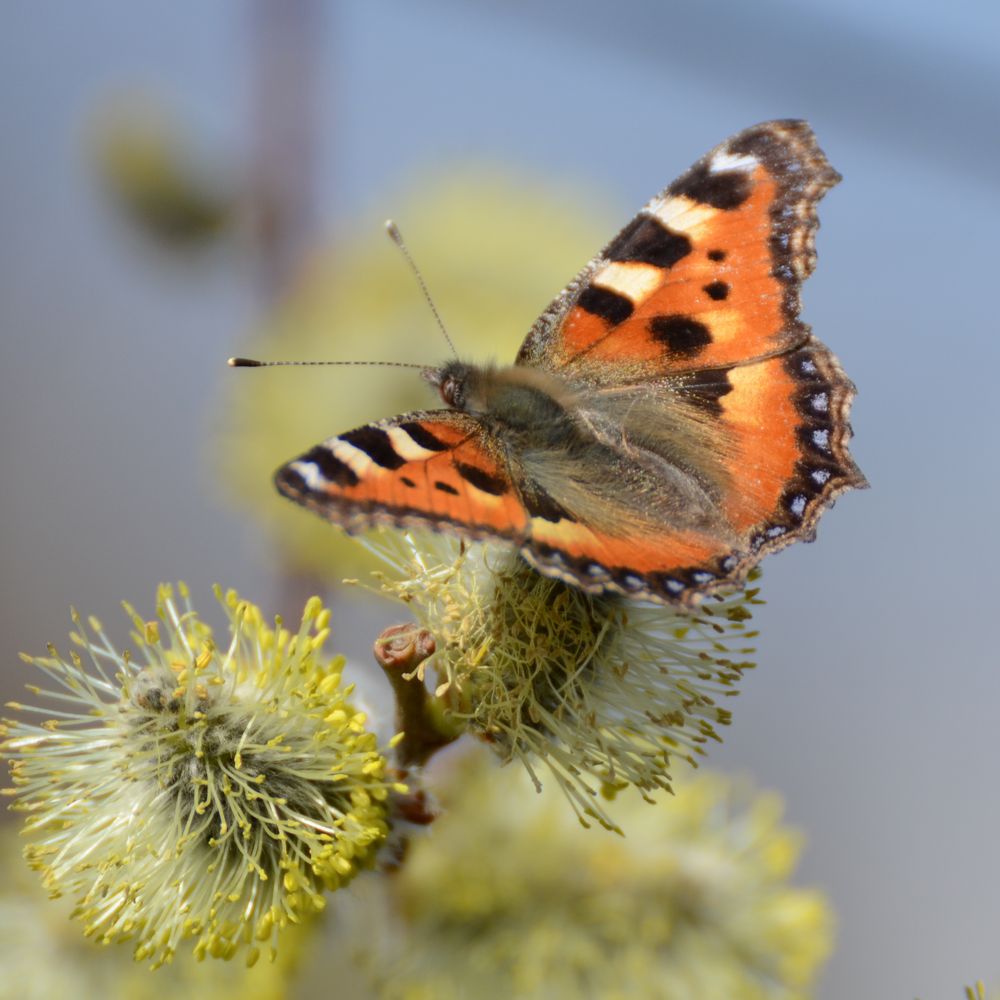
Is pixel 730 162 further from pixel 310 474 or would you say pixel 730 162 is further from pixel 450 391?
pixel 310 474

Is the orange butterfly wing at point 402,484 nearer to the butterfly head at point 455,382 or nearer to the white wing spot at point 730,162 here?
the butterfly head at point 455,382

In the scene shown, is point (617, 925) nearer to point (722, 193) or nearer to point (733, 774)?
point (733, 774)

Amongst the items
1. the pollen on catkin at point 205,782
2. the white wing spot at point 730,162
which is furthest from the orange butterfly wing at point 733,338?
the pollen on catkin at point 205,782

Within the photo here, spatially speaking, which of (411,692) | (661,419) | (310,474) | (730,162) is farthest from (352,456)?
(730,162)

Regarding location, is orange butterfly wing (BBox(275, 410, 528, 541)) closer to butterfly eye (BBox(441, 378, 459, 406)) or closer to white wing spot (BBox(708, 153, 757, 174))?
butterfly eye (BBox(441, 378, 459, 406))

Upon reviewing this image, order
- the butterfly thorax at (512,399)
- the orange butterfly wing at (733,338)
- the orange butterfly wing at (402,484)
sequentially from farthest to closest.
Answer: the butterfly thorax at (512,399), the orange butterfly wing at (733,338), the orange butterfly wing at (402,484)

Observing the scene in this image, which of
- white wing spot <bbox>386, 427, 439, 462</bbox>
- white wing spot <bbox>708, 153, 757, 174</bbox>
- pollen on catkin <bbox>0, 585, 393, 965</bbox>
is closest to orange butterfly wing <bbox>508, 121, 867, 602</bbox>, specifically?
white wing spot <bbox>708, 153, 757, 174</bbox>

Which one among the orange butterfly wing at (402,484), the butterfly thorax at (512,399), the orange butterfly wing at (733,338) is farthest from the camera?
the butterfly thorax at (512,399)
